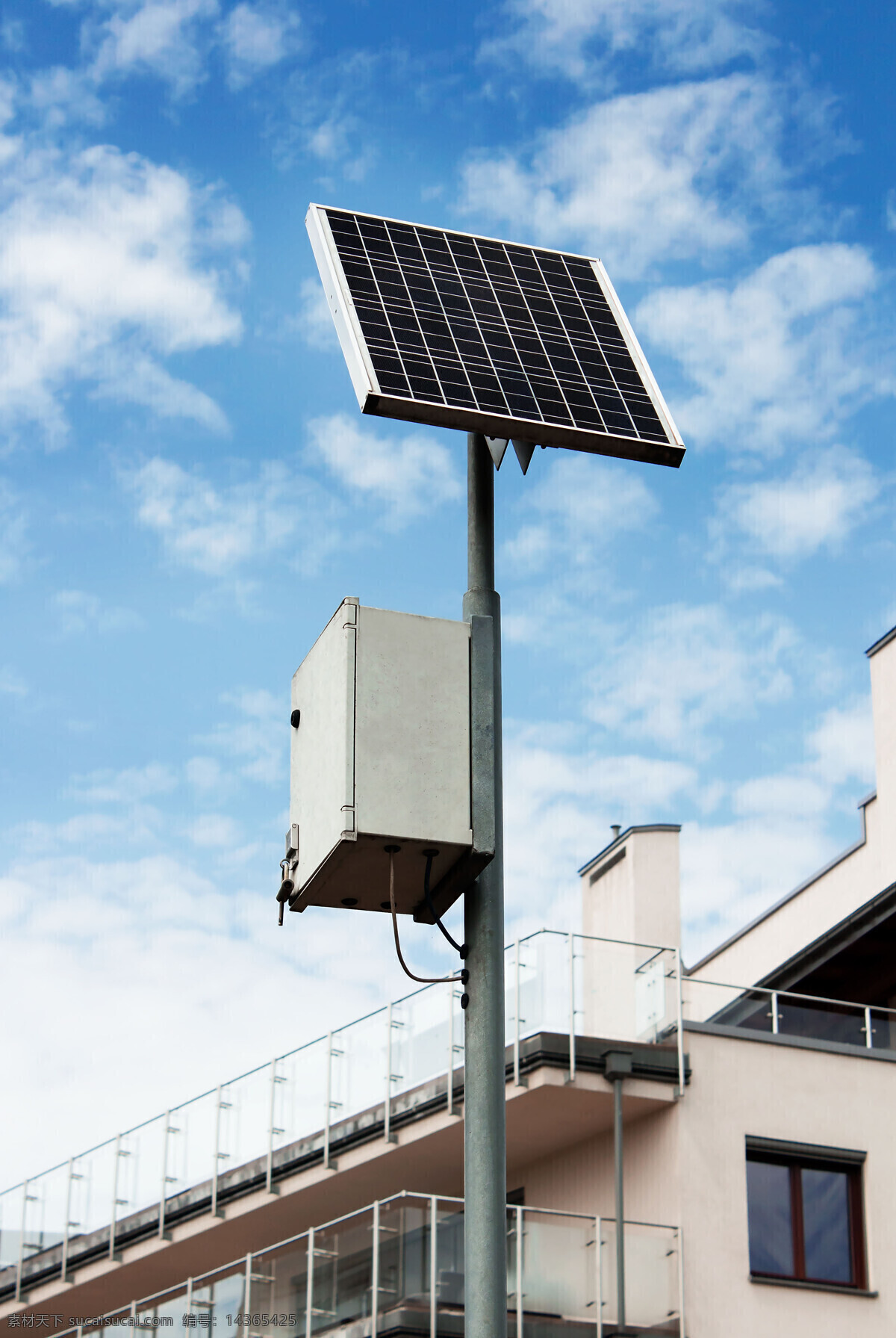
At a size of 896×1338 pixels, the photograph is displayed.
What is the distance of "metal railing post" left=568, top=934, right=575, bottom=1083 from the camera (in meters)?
20.8

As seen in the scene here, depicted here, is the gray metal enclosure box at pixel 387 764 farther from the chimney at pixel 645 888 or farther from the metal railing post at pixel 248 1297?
the chimney at pixel 645 888

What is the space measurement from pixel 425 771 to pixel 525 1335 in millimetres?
14745

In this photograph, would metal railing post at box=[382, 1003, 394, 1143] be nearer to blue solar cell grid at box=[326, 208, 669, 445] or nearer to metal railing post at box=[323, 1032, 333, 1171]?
metal railing post at box=[323, 1032, 333, 1171]

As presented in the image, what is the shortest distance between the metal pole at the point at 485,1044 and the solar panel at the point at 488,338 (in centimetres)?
76

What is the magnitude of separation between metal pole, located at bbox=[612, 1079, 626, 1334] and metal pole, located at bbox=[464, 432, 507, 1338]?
47.0 feet

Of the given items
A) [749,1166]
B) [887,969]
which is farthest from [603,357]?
[887,969]

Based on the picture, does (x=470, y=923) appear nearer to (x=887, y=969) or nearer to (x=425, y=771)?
(x=425, y=771)

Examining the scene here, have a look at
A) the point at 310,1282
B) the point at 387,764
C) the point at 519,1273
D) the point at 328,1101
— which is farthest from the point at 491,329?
the point at 328,1101

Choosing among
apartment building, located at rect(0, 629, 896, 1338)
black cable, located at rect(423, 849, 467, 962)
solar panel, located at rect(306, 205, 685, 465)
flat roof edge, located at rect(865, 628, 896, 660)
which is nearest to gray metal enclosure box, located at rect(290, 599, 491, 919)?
black cable, located at rect(423, 849, 467, 962)

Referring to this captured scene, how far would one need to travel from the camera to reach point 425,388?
22.2 ft

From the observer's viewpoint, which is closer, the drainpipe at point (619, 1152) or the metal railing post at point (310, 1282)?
the metal railing post at point (310, 1282)

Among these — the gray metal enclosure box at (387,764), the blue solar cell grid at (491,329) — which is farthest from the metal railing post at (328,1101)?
the gray metal enclosure box at (387,764)

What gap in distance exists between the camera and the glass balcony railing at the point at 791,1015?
72.4ft

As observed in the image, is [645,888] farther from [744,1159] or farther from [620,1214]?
[620,1214]
